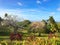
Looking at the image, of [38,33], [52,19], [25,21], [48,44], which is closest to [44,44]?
[48,44]

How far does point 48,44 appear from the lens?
22.3 feet

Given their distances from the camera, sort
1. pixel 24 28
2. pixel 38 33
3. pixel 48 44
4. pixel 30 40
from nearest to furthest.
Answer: pixel 48 44, pixel 30 40, pixel 38 33, pixel 24 28

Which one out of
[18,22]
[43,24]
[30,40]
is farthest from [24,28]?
[30,40]

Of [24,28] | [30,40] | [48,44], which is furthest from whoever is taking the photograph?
[24,28]

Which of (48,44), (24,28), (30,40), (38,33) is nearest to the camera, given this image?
(48,44)

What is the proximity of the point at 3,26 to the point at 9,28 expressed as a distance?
0.92 meters

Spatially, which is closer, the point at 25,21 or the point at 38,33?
the point at 38,33

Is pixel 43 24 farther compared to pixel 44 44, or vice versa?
pixel 43 24

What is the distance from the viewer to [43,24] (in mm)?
29297

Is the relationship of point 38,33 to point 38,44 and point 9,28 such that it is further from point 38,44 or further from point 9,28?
point 38,44

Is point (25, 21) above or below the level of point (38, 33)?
above

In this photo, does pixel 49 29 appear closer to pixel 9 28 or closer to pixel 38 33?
pixel 38 33

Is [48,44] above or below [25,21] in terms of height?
below

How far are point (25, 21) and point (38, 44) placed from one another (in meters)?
25.4
